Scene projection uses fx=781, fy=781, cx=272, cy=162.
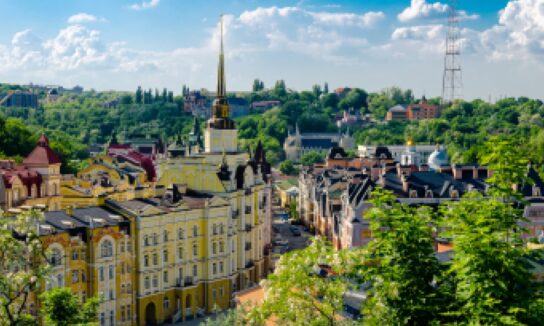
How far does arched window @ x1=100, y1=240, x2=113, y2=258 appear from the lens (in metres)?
47.4

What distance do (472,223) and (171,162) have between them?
3661 centimetres

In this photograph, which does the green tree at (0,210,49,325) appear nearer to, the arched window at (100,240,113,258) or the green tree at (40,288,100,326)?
the green tree at (40,288,100,326)

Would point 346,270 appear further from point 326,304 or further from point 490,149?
point 490,149

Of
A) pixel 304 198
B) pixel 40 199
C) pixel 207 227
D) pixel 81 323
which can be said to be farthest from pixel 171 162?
pixel 304 198

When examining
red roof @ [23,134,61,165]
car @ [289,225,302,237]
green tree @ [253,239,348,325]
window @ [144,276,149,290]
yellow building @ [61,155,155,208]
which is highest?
red roof @ [23,134,61,165]

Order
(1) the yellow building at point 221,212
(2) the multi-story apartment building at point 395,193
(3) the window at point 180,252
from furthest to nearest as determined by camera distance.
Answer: (2) the multi-story apartment building at point 395,193, (1) the yellow building at point 221,212, (3) the window at point 180,252

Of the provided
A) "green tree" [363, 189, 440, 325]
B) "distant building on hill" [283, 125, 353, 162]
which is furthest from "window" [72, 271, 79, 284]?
"distant building on hill" [283, 125, 353, 162]

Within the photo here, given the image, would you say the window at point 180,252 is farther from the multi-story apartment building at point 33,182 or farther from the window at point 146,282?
the multi-story apartment building at point 33,182

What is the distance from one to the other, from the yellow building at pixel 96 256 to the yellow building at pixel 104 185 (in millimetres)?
3578

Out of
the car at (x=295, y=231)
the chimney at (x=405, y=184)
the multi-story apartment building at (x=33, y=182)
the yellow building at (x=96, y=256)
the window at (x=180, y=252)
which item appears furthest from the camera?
the car at (x=295, y=231)

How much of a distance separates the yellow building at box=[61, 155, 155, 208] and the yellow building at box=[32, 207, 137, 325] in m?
3.58

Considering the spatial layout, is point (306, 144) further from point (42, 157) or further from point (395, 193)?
point (42, 157)

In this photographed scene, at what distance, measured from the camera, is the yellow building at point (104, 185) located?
61.1m

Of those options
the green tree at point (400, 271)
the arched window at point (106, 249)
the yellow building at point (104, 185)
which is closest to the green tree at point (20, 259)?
the green tree at point (400, 271)
